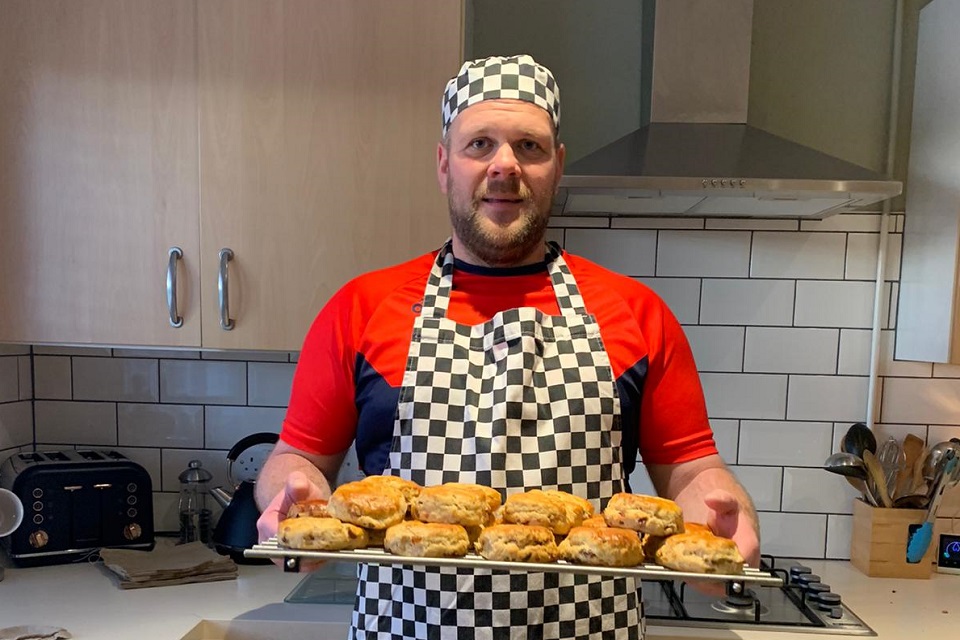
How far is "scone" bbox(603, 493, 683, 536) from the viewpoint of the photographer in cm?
86

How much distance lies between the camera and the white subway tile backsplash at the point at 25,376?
1938 mm

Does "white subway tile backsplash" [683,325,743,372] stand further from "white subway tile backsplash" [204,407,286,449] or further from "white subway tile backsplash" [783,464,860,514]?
"white subway tile backsplash" [204,407,286,449]

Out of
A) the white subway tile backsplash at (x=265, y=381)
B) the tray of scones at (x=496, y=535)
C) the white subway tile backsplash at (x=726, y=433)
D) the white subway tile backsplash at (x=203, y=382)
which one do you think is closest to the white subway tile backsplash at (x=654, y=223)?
the white subway tile backsplash at (x=726, y=433)

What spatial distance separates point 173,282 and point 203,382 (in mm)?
421

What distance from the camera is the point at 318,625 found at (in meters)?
1.46

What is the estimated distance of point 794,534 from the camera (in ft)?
6.31

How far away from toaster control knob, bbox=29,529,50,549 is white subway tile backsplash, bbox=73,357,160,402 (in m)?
0.38

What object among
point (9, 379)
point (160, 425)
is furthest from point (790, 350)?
point (9, 379)

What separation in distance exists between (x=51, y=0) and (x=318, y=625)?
135 centimetres

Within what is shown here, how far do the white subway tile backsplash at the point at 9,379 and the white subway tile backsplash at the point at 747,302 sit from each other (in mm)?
1677

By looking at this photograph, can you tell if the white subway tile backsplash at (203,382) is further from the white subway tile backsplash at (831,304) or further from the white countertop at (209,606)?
the white subway tile backsplash at (831,304)

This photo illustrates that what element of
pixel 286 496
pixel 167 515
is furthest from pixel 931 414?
pixel 167 515

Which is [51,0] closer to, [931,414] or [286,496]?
[286,496]

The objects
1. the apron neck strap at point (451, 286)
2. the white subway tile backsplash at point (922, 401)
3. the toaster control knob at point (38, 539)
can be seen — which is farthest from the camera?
the white subway tile backsplash at point (922, 401)
